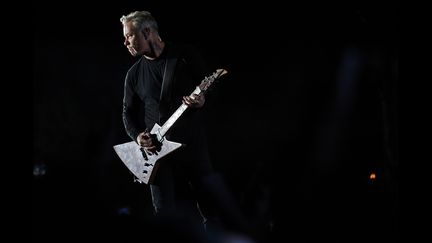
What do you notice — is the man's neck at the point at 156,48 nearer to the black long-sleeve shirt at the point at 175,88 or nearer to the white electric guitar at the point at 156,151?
the black long-sleeve shirt at the point at 175,88

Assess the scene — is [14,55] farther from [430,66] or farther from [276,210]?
[430,66]

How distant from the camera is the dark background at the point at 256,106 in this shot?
4.55 m

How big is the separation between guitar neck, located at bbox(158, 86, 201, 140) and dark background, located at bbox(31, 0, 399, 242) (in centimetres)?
124

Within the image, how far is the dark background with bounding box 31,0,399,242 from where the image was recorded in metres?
4.55

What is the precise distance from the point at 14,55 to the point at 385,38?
317cm

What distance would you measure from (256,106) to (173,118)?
1497mm

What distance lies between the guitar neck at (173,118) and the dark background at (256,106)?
1237 millimetres

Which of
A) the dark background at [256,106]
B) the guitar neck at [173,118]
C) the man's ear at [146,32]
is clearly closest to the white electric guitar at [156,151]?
the guitar neck at [173,118]

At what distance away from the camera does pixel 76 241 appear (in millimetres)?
3496

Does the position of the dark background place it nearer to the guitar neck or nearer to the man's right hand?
the man's right hand

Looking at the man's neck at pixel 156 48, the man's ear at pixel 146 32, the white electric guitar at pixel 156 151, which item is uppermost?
the man's ear at pixel 146 32

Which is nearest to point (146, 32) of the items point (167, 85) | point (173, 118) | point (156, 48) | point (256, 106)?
point (156, 48)

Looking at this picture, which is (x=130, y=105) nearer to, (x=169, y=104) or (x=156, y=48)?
(x=169, y=104)

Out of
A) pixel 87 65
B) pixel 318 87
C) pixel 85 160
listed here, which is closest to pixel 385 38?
pixel 318 87
